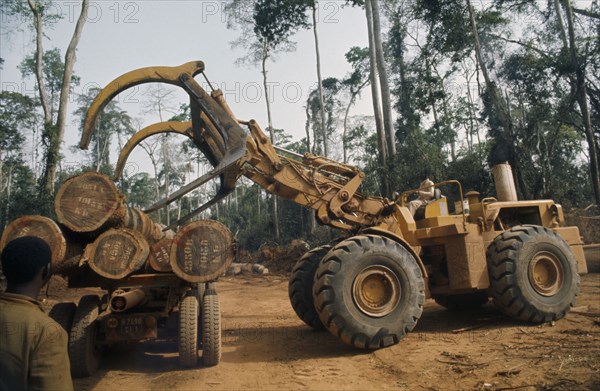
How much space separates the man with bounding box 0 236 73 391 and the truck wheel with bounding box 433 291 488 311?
23.8 feet

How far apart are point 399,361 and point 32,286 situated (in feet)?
13.7

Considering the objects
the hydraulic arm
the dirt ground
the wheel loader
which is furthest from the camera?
the hydraulic arm

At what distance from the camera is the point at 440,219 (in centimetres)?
676

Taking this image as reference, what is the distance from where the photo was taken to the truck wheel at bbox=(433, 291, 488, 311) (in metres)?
8.04

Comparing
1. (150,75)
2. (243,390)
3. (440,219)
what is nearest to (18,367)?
(243,390)

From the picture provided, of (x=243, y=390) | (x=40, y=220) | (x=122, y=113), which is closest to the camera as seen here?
(x=243, y=390)

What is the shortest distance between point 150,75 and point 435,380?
4970 millimetres

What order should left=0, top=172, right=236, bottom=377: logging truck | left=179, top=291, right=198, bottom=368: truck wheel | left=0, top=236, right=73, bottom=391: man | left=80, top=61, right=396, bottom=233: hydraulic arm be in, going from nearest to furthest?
left=0, top=236, right=73, bottom=391: man → left=0, top=172, right=236, bottom=377: logging truck → left=179, top=291, right=198, bottom=368: truck wheel → left=80, top=61, right=396, bottom=233: hydraulic arm

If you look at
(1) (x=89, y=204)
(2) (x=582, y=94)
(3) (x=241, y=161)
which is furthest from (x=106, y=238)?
(2) (x=582, y=94)

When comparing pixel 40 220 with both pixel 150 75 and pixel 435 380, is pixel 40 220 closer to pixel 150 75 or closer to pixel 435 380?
pixel 150 75

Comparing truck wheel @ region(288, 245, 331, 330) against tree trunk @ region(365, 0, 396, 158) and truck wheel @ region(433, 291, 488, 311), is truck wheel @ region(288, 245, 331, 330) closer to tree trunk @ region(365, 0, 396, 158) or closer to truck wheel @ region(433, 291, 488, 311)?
truck wheel @ region(433, 291, 488, 311)

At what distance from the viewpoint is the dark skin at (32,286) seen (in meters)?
1.89

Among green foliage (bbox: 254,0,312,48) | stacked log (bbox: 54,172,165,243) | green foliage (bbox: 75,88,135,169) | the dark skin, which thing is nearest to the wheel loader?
stacked log (bbox: 54,172,165,243)

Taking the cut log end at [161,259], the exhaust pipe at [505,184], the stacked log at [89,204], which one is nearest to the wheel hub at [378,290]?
the cut log end at [161,259]
